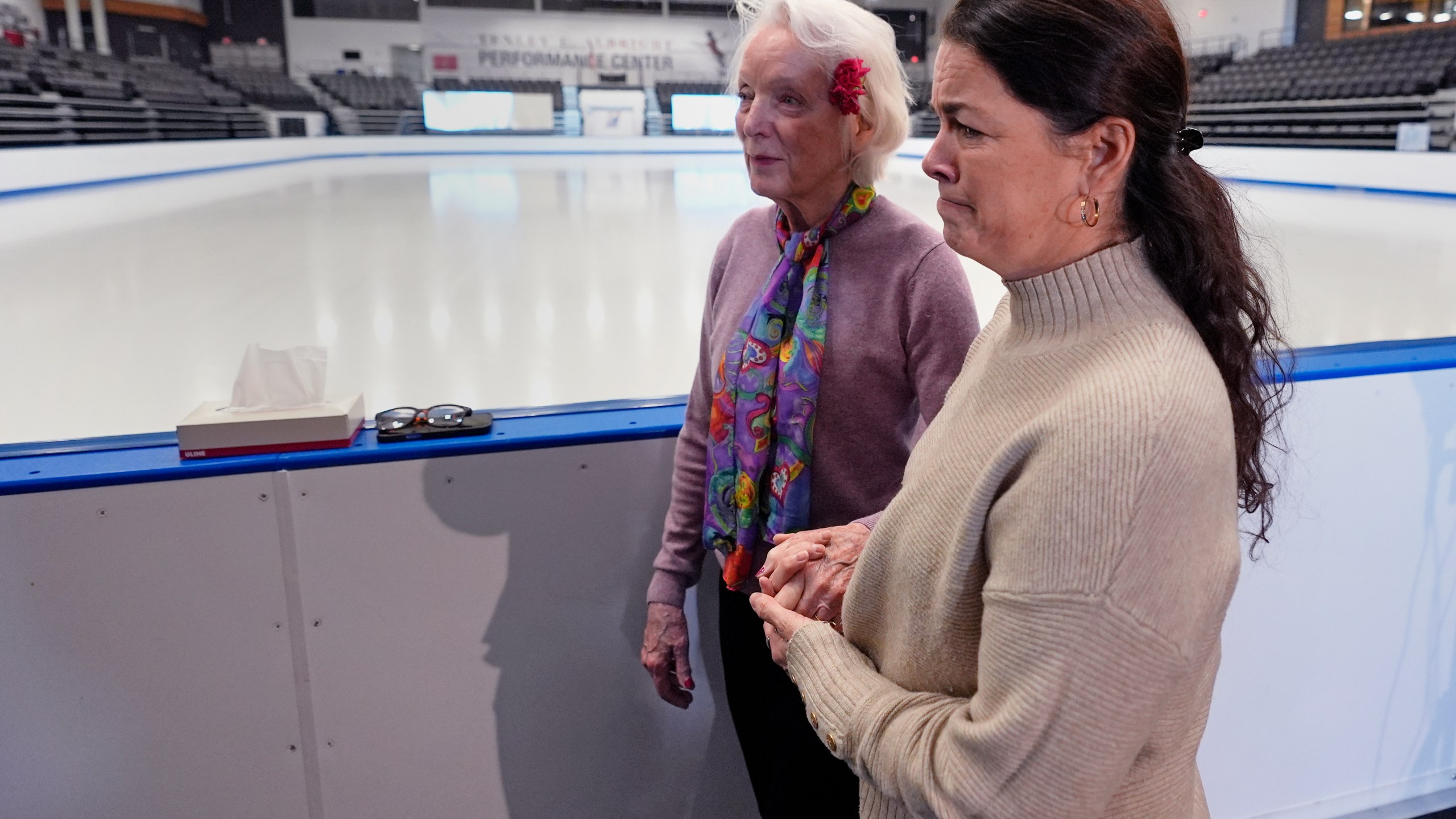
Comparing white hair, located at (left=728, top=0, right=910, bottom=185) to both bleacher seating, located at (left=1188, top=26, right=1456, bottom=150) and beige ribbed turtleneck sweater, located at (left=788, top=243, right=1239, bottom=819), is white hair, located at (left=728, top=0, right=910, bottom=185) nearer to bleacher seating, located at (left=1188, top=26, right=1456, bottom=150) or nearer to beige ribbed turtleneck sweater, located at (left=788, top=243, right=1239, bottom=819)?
beige ribbed turtleneck sweater, located at (left=788, top=243, right=1239, bottom=819)

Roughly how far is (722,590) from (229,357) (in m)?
1.50

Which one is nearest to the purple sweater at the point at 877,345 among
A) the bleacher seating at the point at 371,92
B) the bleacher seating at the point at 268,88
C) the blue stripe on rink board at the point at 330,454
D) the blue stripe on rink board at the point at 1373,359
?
the blue stripe on rink board at the point at 330,454

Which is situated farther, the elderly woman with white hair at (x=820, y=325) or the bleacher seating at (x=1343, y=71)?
the bleacher seating at (x=1343, y=71)

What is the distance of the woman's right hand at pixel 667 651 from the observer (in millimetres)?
1099

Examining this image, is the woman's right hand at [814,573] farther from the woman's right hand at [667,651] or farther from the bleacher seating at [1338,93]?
the bleacher seating at [1338,93]

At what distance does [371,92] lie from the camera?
51.8 ft

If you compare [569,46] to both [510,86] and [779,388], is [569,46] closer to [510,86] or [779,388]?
[510,86]

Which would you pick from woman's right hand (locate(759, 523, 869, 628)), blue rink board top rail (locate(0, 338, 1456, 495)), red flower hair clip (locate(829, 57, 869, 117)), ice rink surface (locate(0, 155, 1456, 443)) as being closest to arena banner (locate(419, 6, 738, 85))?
ice rink surface (locate(0, 155, 1456, 443))

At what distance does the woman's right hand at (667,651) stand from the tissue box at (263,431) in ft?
1.36

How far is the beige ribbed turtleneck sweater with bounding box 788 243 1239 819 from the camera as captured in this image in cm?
52

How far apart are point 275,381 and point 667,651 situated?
1.78 ft

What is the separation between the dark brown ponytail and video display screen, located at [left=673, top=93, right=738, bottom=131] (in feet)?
51.2

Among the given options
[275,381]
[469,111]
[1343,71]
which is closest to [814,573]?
[275,381]

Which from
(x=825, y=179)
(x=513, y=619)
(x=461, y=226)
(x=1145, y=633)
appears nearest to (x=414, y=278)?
(x=461, y=226)
